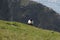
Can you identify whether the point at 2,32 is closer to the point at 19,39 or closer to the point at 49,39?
the point at 19,39

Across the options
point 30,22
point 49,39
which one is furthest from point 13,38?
point 30,22

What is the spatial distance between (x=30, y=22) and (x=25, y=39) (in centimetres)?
2534

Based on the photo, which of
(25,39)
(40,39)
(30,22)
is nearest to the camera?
(25,39)

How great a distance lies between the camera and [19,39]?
32.9 meters

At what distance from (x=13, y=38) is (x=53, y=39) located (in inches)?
345

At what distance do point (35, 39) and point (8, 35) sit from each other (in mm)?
4410

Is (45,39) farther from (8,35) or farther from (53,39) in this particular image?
(8,35)

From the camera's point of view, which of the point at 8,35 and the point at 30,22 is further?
the point at 30,22

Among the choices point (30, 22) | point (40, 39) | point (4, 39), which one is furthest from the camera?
point (30, 22)

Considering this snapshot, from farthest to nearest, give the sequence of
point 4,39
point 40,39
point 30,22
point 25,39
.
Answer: point 30,22 → point 40,39 → point 25,39 → point 4,39

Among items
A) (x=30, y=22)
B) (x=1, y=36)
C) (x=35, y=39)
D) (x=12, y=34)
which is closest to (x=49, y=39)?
(x=35, y=39)

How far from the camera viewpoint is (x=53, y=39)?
3838cm

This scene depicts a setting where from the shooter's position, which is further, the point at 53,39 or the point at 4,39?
the point at 53,39

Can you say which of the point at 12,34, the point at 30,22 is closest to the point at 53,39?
the point at 12,34
